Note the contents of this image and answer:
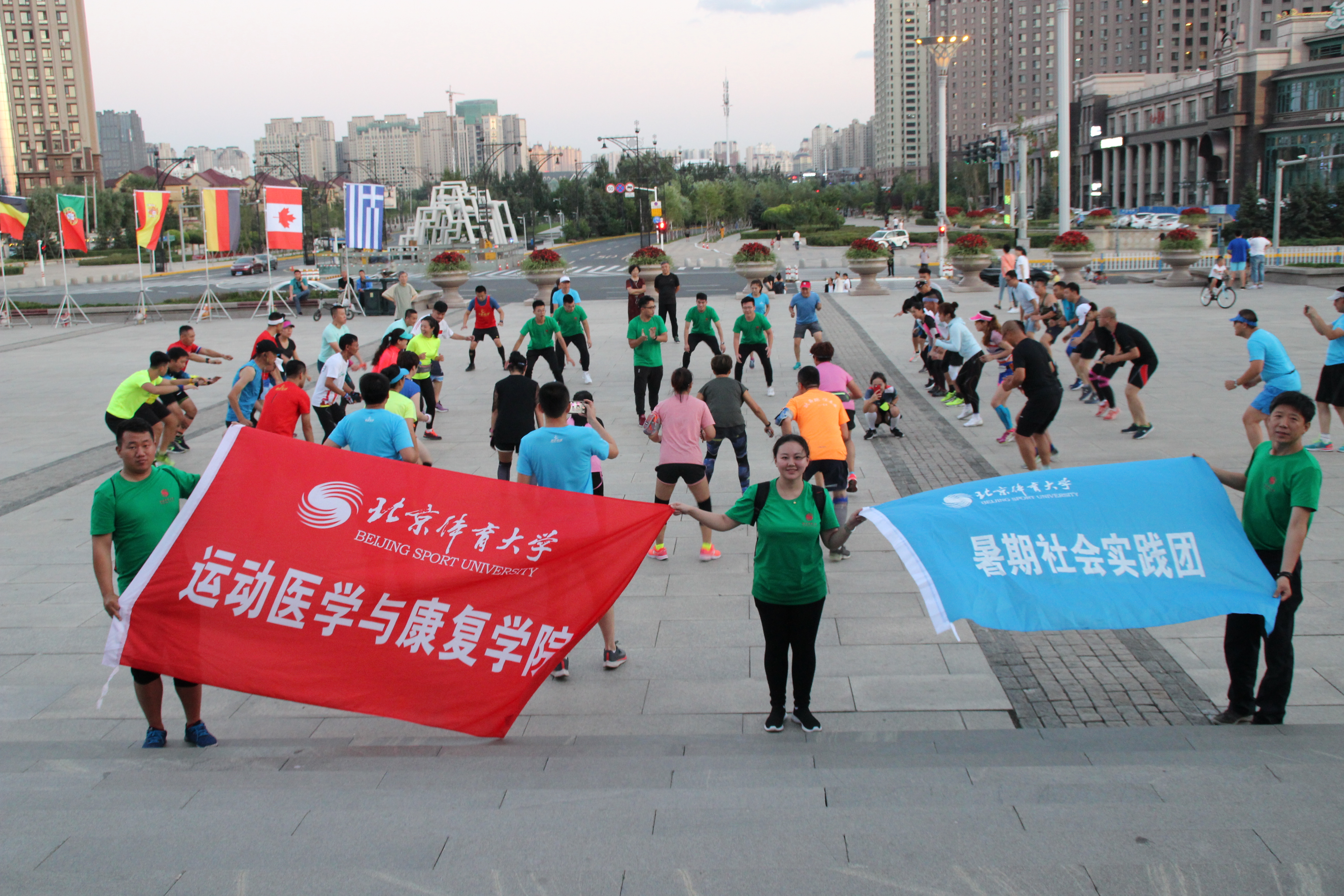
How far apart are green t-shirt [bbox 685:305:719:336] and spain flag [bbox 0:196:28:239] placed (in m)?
24.1

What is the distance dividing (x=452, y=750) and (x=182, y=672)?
1.40m

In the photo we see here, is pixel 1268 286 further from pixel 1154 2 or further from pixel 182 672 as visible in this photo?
pixel 1154 2

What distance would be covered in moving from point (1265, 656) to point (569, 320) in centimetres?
1124

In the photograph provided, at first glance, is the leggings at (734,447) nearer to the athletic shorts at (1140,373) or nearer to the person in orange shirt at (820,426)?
the person in orange shirt at (820,426)

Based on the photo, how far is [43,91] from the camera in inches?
5487

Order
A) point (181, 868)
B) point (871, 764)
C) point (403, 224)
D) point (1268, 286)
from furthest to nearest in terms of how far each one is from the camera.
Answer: point (403, 224), point (1268, 286), point (871, 764), point (181, 868)

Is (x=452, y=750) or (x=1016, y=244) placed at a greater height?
(x=1016, y=244)

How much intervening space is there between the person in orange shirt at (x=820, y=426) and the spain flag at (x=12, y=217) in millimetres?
29236

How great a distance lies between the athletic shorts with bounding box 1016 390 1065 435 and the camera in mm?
10297

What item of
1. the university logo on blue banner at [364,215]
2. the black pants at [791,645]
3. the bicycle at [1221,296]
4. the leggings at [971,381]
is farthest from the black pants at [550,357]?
the bicycle at [1221,296]

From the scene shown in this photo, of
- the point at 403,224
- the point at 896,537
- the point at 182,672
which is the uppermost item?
the point at 403,224

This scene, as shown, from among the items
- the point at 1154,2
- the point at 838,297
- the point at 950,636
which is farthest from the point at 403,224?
the point at 950,636

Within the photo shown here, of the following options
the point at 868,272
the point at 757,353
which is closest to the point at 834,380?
the point at 757,353

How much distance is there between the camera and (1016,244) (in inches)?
1909
